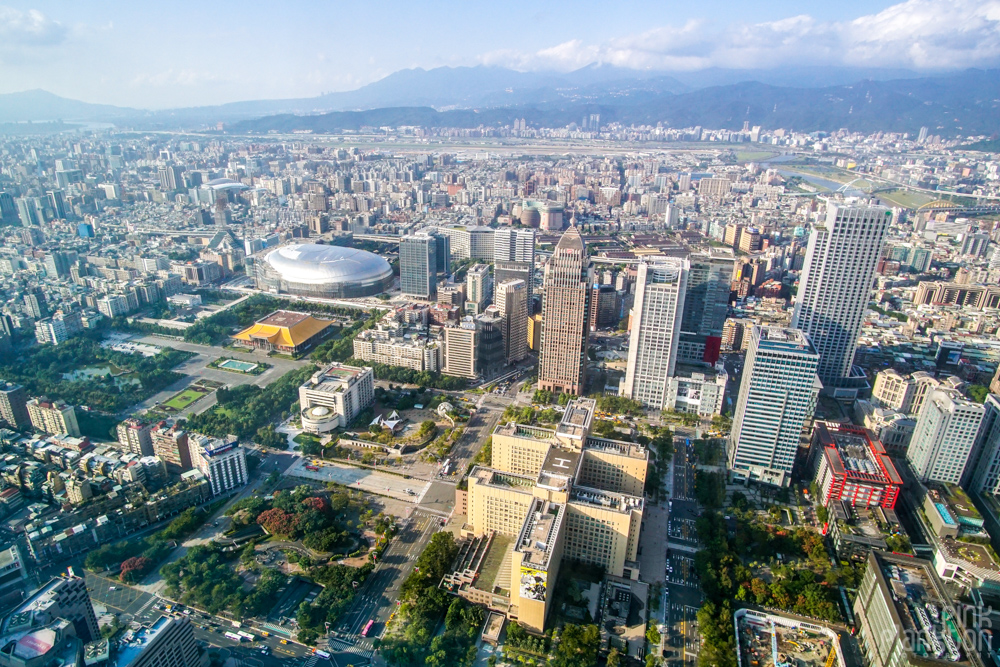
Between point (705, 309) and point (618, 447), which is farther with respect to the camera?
point (705, 309)

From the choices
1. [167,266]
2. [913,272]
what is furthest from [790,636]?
[167,266]

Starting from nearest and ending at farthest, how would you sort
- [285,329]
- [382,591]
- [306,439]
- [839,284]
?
[382,591] → [306,439] → [839,284] → [285,329]

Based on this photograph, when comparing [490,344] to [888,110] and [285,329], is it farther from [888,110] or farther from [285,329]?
[888,110]

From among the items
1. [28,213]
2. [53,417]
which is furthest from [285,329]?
[28,213]

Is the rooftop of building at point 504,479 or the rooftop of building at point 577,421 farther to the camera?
the rooftop of building at point 577,421

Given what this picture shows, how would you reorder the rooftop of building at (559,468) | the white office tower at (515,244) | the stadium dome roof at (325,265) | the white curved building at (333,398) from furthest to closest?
1. the white office tower at (515,244)
2. the stadium dome roof at (325,265)
3. the white curved building at (333,398)
4. the rooftop of building at (559,468)

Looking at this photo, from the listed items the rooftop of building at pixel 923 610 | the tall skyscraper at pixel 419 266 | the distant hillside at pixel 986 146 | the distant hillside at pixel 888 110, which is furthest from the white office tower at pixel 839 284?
the distant hillside at pixel 888 110

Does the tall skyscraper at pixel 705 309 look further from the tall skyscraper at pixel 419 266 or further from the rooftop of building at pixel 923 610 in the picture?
the tall skyscraper at pixel 419 266
